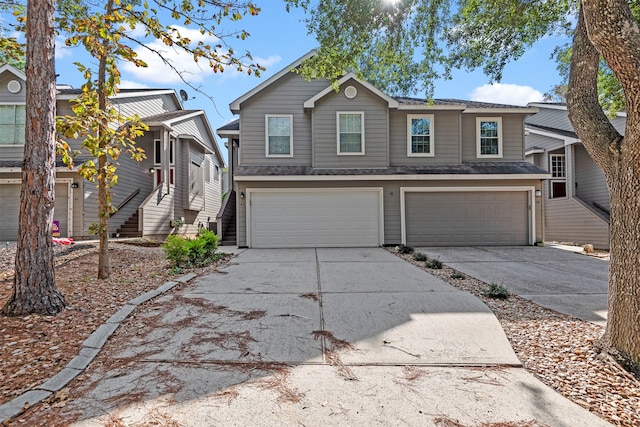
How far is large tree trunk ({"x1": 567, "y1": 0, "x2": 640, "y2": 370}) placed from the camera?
2.77m

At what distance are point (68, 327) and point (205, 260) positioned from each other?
3.99 m

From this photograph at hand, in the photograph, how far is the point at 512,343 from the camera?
346 centimetres

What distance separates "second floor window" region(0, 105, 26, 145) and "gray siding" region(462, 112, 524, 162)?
16039mm

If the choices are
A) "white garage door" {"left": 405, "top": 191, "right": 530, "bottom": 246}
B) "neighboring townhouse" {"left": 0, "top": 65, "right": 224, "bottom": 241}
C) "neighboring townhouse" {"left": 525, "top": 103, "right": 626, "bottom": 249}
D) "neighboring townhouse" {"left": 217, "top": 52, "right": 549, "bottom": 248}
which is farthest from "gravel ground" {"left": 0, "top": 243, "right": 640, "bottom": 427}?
"neighboring townhouse" {"left": 525, "top": 103, "right": 626, "bottom": 249}

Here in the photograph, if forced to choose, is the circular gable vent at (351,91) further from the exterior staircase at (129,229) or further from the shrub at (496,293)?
the exterior staircase at (129,229)

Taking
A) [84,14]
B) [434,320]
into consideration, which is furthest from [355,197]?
[84,14]

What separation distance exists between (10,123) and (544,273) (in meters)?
17.1

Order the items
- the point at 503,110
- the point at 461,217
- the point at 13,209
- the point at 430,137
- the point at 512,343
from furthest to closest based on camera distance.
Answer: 1. the point at 503,110
2. the point at 430,137
3. the point at 461,217
4. the point at 13,209
5. the point at 512,343

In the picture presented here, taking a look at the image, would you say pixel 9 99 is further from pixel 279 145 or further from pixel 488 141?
pixel 488 141

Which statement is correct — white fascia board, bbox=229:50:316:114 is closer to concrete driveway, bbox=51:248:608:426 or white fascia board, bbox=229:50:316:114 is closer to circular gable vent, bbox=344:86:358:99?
circular gable vent, bbox=344:86:358:99

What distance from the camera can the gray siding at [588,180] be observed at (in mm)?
13190

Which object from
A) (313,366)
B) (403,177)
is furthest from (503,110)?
(313,366)

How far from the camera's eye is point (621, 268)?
298 cm

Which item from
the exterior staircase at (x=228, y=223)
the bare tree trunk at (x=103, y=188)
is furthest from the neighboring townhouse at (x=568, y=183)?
the bare tree trunk at (x=103, y=188)
